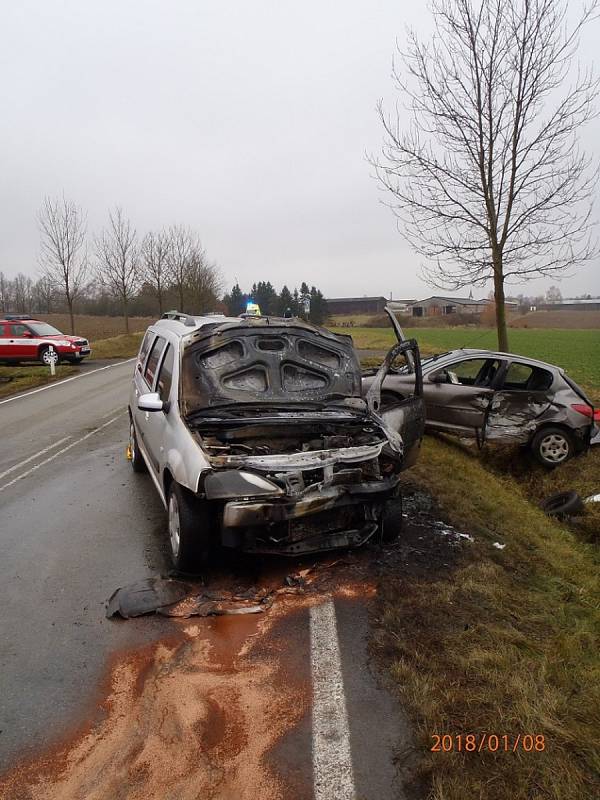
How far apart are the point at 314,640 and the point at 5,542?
130 inches

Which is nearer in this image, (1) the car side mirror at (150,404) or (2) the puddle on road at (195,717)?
(2) the puddle on road at (195,717)

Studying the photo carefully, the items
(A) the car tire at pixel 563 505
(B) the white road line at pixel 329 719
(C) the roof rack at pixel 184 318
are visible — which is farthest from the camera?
(A) the car tire at pixel 563 505

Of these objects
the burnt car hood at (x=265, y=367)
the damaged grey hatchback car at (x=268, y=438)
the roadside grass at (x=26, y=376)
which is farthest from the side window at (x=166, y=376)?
the roadside grass at (x=26, y=376)

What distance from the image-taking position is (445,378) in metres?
9.09

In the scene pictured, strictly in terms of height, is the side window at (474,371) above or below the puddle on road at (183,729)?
above

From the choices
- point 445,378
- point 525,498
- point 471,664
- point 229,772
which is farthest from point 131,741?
point 445,378

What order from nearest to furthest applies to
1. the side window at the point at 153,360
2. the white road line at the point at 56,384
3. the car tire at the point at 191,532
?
1. the car tire at the point at 191,532
2. the side window at the point at 153,360
3. the white road line at the point at 56,384

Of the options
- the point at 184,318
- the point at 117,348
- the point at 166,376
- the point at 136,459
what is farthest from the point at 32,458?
the point at 117,348

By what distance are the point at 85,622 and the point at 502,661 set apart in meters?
2.64

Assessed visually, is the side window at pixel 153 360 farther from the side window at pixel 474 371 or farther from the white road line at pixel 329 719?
the side window at pixel 474 371

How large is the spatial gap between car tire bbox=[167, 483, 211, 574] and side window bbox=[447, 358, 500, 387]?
5.80 metres

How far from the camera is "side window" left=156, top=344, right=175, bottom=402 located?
5.59 m
